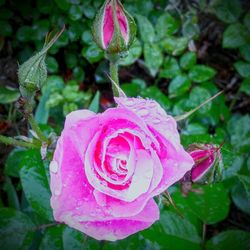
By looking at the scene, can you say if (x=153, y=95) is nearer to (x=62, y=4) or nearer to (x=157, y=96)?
(x=157, y=96)

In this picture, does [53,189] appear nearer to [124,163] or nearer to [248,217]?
[124,163]

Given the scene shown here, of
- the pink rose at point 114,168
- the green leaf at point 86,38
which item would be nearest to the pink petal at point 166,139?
the pink rose at point 114,168

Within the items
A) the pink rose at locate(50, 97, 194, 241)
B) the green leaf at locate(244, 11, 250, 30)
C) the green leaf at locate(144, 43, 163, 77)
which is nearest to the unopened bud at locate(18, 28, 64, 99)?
the pink rose at locate(50, 97, 194, 241)

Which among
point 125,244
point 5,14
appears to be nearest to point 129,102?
point 125,244

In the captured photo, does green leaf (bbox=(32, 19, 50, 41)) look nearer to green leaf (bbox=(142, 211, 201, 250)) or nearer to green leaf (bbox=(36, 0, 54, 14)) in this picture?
green leaf (bbox=(36, 0, 54, 14))

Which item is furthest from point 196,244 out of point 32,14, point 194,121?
point 32,14

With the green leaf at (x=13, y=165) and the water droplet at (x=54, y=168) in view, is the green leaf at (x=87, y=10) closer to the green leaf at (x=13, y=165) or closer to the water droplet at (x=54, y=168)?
the green leaf at (x=13, y=165)
